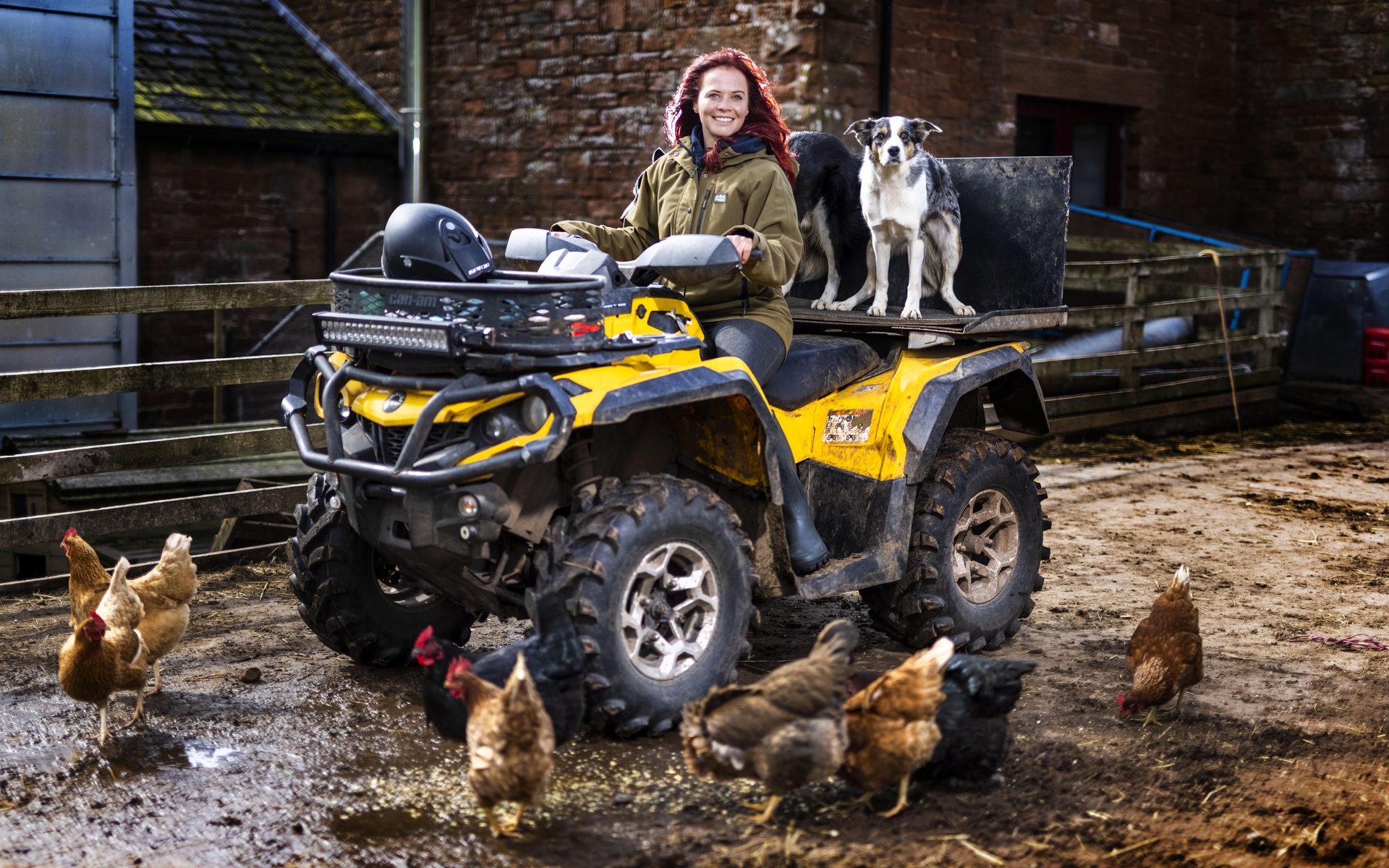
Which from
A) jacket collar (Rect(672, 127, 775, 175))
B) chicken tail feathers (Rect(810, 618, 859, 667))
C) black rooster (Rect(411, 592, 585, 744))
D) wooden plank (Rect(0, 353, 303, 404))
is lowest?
black rooster (Rect(411, 592, 585, 744))

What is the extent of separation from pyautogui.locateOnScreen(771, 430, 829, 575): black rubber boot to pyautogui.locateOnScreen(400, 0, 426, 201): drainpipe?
9.35 m

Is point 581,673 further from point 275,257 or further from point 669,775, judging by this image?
point 275,257

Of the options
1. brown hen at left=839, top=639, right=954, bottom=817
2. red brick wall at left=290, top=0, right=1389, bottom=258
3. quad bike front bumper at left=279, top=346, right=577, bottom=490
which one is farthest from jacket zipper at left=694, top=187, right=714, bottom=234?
red brick wall at left=290, top=0, right=1389, bottom=258

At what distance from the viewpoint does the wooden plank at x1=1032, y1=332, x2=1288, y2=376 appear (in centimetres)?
1055

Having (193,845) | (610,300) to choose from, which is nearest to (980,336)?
(610,300)

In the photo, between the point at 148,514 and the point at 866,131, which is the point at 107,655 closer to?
the point at 148,514

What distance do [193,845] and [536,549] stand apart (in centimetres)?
134

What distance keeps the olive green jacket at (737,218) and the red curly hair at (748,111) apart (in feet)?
0.15

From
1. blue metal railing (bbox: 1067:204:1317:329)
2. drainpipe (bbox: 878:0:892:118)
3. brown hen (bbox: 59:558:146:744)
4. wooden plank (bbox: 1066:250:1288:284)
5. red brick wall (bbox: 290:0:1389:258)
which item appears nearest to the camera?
brown hen (bbox: 59:558:146:744)

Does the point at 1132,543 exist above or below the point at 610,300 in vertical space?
below

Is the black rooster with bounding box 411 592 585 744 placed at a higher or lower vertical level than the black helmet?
lower

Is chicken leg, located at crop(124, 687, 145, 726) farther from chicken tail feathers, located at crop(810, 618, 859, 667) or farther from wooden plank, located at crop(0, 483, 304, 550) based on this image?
chicken tail feathers, located at crop(810, 618, 859, 667)

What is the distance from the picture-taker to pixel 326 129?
13227 millimetres

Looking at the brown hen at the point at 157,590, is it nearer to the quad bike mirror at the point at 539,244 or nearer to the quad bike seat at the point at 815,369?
the quad bike mirror at the point at 539,244
